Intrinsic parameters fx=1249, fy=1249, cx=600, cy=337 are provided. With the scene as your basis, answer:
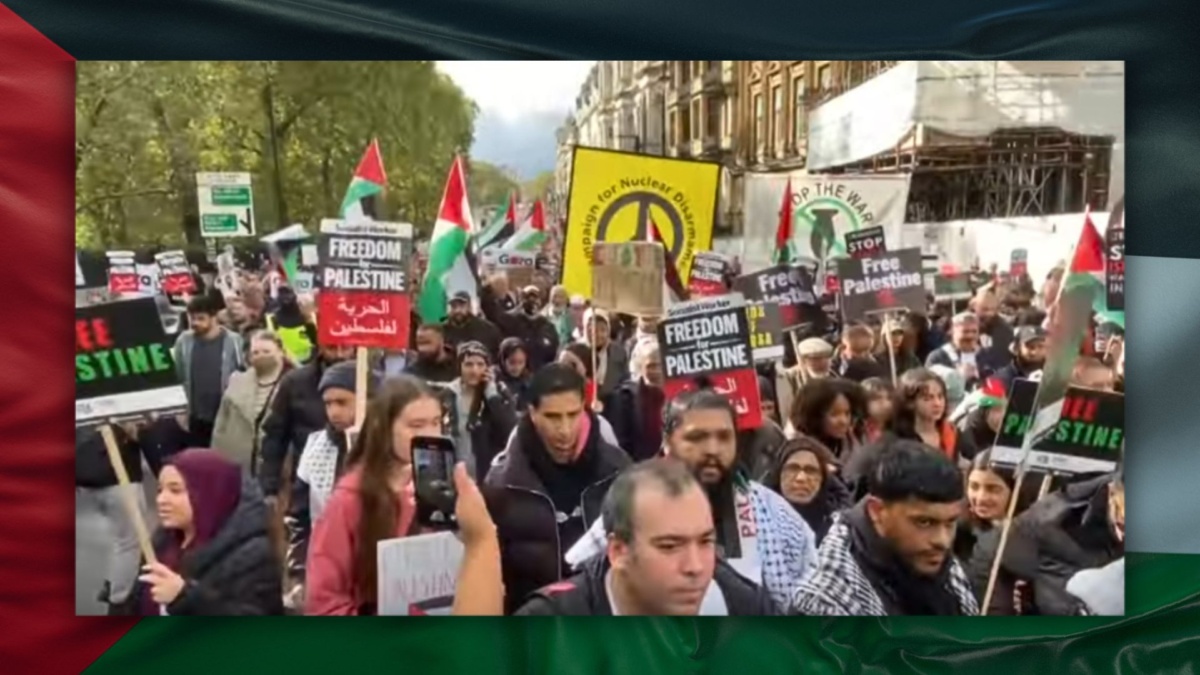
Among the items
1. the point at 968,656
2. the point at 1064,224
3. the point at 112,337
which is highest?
the point at 1064,224

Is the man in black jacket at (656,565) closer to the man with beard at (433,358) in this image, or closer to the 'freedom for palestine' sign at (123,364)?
the man with beard at (433,358)

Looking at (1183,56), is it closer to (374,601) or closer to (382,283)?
(382,283)

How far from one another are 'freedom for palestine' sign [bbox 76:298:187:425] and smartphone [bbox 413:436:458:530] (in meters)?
0.49

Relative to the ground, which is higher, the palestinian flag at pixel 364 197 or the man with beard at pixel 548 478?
the palestinian flag at pixel 364 197

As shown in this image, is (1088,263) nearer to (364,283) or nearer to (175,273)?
(364,283)

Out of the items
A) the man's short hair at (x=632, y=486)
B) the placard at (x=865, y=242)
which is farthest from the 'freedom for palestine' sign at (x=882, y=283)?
the man's short hair at (x=632, y=486)

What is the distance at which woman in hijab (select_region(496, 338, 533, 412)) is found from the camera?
2475 millimetres

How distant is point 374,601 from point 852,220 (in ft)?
4.00

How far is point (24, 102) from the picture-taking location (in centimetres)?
247

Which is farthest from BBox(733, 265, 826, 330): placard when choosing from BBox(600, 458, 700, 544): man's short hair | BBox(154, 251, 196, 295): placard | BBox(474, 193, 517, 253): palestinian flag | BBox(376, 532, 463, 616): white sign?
BBox(154, 251, 196, 295): placard

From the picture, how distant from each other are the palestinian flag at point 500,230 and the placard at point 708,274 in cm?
37

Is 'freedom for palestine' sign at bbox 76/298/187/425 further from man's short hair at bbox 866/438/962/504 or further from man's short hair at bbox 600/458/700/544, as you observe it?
man's short hair at bbox 866/438/962/504

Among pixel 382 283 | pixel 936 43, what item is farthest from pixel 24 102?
pixel 936 43

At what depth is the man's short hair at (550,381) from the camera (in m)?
2.48
